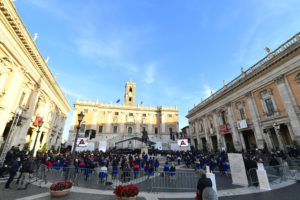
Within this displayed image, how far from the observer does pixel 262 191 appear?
21.7 feet

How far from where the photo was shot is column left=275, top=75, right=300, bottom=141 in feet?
45.9

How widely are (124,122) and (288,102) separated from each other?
38.1 m

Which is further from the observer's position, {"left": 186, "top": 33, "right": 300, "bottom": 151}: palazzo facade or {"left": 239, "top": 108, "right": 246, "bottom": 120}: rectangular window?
{"left": 239, "top": 108, "right": 246, "bottom": 120}: rectangular window

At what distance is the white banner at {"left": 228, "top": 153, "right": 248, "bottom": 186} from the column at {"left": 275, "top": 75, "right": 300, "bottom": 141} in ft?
38.3

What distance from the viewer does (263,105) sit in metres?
18.0

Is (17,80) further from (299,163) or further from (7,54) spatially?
(299,163)

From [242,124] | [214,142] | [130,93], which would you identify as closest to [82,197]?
[242,124]

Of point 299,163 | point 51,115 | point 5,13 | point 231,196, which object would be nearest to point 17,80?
point 5,13

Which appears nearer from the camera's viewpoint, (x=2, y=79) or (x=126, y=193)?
(x=126, y=193)

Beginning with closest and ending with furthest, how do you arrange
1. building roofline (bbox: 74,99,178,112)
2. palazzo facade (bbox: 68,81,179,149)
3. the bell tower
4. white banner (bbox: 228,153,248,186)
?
white banner (bbox: 228,153,248,186)
palazzo facade (bbox: 68,81,179,149)
building roofline (bbox: 74,99,178,112)
the bell tower

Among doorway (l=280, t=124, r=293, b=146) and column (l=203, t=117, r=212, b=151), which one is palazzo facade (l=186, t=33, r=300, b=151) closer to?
doorway (l=280, t=124, r=293, b=146)

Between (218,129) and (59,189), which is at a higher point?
(218,129)

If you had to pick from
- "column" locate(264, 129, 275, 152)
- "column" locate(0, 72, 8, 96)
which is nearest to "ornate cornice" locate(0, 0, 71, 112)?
"column" locate(0, 72, 8, 96)

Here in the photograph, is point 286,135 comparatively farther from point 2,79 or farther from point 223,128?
point 2,79
